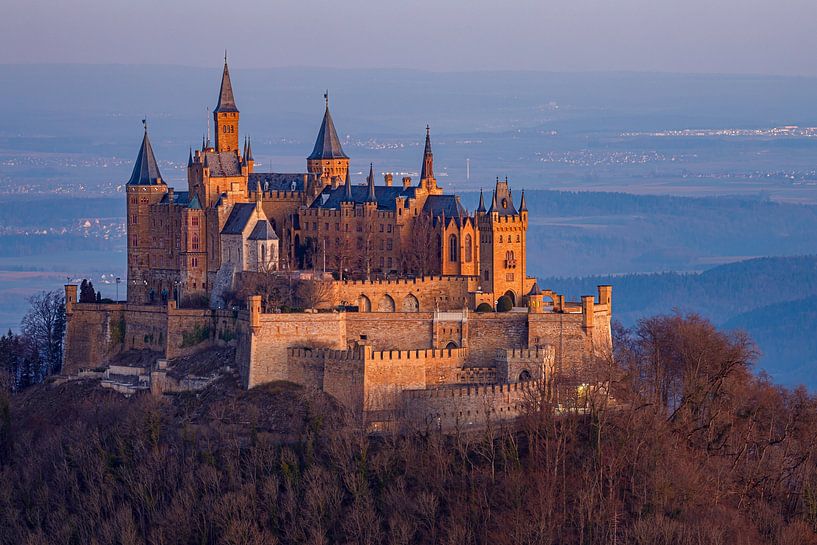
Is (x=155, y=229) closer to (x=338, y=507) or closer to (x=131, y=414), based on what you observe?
(x=131, y=414)

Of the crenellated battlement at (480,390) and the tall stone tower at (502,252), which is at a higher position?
the tall stone tower at (502,252)

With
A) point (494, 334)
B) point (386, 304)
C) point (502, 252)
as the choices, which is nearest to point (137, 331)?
point (386, 304)

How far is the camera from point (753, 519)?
7156 cm

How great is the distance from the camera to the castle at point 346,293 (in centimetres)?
8012

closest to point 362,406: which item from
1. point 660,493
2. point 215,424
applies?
point 215,424

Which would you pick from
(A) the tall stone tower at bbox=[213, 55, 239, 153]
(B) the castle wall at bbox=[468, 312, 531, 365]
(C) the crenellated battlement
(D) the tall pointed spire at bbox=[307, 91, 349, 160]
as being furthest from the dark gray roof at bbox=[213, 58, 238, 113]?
(C) the crenellated battlement

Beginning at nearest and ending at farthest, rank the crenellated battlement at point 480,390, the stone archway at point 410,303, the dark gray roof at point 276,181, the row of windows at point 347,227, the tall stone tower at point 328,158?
the crenellated battlement at point 480,390
the stone archway at point 410,303
the row of windows at point 347,227
the dark gray roof at point 276,181
the tall stone tower at point 328,158

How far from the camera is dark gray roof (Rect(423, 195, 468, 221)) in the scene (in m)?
91.8

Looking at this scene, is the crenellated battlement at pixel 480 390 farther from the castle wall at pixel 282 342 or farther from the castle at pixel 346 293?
the castle wall at pixel 282 342

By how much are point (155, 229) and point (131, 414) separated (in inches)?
626

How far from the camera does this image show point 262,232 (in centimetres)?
9038

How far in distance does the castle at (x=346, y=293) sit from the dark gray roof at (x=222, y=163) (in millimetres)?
74

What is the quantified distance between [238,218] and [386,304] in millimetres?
8248

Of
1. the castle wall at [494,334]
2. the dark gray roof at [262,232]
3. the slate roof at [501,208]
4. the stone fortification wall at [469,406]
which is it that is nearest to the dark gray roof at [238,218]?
the dark gray roof at [262,232]
